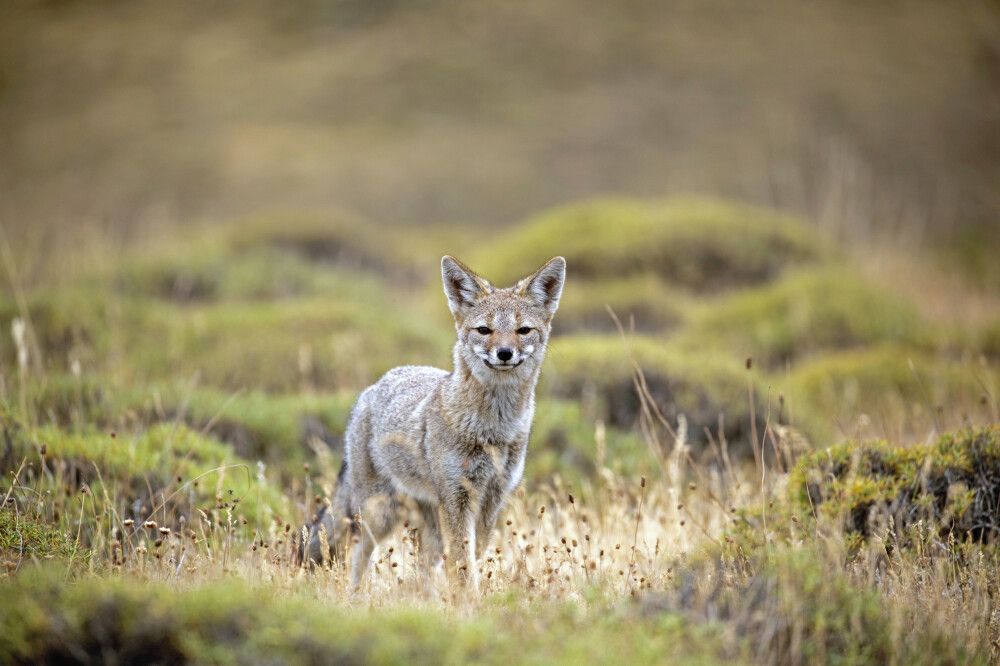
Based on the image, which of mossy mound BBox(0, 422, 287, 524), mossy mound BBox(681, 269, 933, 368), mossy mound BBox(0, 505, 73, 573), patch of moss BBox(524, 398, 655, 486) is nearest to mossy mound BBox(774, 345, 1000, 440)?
mossy mound BBox(681, 269, 933, 368)

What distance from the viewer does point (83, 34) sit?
113ft

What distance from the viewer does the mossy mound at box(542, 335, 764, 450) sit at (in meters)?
10.2

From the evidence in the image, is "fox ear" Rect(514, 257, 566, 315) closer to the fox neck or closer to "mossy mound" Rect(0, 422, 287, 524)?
the fox neck

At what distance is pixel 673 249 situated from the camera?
16078 millimetres

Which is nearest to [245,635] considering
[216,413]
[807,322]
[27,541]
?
[27,541]

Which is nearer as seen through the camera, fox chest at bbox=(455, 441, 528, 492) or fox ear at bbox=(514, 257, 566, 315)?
fox chest at bbox=(455, 441, 528, 492)

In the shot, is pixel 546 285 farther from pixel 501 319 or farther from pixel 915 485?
pixel 915 485

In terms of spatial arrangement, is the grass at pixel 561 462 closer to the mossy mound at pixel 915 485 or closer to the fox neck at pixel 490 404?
the mossy mound at pixel 915 485

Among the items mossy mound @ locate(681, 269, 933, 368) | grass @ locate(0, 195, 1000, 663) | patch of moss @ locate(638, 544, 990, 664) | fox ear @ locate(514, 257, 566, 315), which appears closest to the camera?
grass @ locate(0, 195, 1000, 663)

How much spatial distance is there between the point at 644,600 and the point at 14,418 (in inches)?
187

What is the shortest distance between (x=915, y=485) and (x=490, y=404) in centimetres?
268

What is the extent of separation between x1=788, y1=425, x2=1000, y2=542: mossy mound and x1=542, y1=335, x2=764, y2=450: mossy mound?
12.7 ft

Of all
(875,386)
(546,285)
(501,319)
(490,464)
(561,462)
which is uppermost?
(546,285)

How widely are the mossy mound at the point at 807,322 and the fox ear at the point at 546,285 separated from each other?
24.2ft
